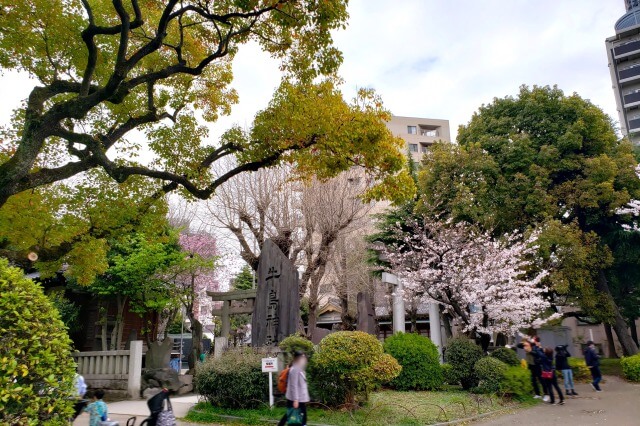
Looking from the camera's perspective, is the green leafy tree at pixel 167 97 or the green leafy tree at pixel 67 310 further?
the green leafy tree at pixel 67 310

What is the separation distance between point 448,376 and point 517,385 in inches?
112

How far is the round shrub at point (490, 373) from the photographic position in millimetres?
13383

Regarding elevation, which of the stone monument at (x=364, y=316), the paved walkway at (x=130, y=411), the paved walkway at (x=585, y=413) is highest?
the stone monument at (x=364, y=316)

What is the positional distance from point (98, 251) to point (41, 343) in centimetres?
921

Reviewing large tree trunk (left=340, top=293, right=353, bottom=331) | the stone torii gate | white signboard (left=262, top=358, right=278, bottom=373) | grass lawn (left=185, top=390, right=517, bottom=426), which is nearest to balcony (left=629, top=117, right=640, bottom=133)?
large tree trunk (left=340, top=293, right=353, bottom=331)

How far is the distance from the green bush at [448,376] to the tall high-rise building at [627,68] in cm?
4629

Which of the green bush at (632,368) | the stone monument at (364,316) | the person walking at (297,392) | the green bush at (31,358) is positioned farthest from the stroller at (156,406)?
the green bush at (632,368)

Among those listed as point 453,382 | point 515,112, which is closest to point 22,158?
point 453,382

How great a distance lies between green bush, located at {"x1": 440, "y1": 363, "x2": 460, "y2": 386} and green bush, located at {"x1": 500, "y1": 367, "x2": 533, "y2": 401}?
227 cm

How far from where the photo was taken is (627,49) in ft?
162

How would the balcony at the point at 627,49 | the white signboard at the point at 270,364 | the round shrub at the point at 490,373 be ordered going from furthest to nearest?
1. the balcony at the point at 627,49
2. the round shrub at the point at 490,373
3. the white signboard at the point at 270,364

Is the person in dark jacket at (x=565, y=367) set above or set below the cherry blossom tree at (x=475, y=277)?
below

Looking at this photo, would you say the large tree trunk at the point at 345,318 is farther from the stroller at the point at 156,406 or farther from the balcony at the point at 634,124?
the balcony at the point at 634,124

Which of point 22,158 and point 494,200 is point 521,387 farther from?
point 22,158
